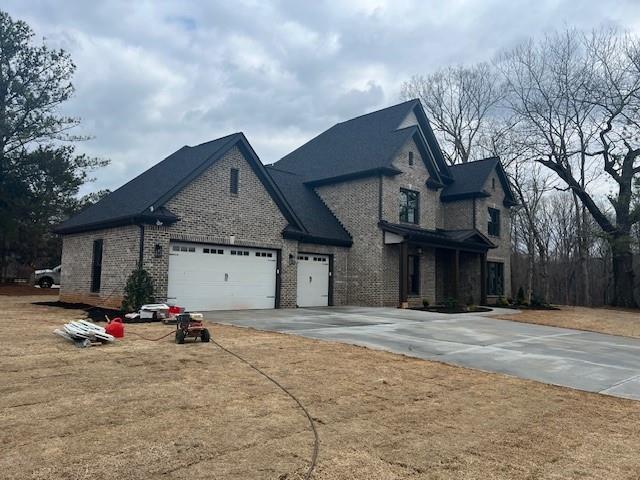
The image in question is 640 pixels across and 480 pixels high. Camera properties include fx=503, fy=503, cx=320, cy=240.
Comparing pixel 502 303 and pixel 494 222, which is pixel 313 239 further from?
pixel 494 222

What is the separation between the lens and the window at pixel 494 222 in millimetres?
28297

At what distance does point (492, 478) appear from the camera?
13.0 ft

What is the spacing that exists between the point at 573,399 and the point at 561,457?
2.43 metres

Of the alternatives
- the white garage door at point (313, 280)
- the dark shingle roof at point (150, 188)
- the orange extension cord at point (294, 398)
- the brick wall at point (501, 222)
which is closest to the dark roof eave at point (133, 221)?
the dark shingle roof at point (150, 188)

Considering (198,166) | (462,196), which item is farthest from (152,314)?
(462,196)

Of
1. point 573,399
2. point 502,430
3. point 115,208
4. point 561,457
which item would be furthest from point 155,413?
point 115,208

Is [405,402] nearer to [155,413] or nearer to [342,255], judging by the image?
[155,413]

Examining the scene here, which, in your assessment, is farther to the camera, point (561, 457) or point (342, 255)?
point (342, 255)

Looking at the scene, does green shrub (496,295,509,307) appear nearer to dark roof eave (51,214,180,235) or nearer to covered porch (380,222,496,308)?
covered porch (380,222,496,308)

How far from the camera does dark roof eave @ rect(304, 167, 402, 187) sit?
856 inches

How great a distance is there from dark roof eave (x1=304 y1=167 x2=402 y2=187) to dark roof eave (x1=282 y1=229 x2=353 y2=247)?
9.72 ft

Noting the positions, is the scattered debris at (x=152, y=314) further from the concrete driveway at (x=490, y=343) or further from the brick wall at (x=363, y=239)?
the brick wall at (x=363, y=239)

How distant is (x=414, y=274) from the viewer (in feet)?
76.5

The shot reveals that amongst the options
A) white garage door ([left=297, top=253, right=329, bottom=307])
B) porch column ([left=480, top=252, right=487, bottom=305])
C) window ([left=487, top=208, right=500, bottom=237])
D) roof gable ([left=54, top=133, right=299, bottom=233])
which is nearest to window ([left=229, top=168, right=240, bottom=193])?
roof gable ([left=54, top=133, right=299, bottom=233])
